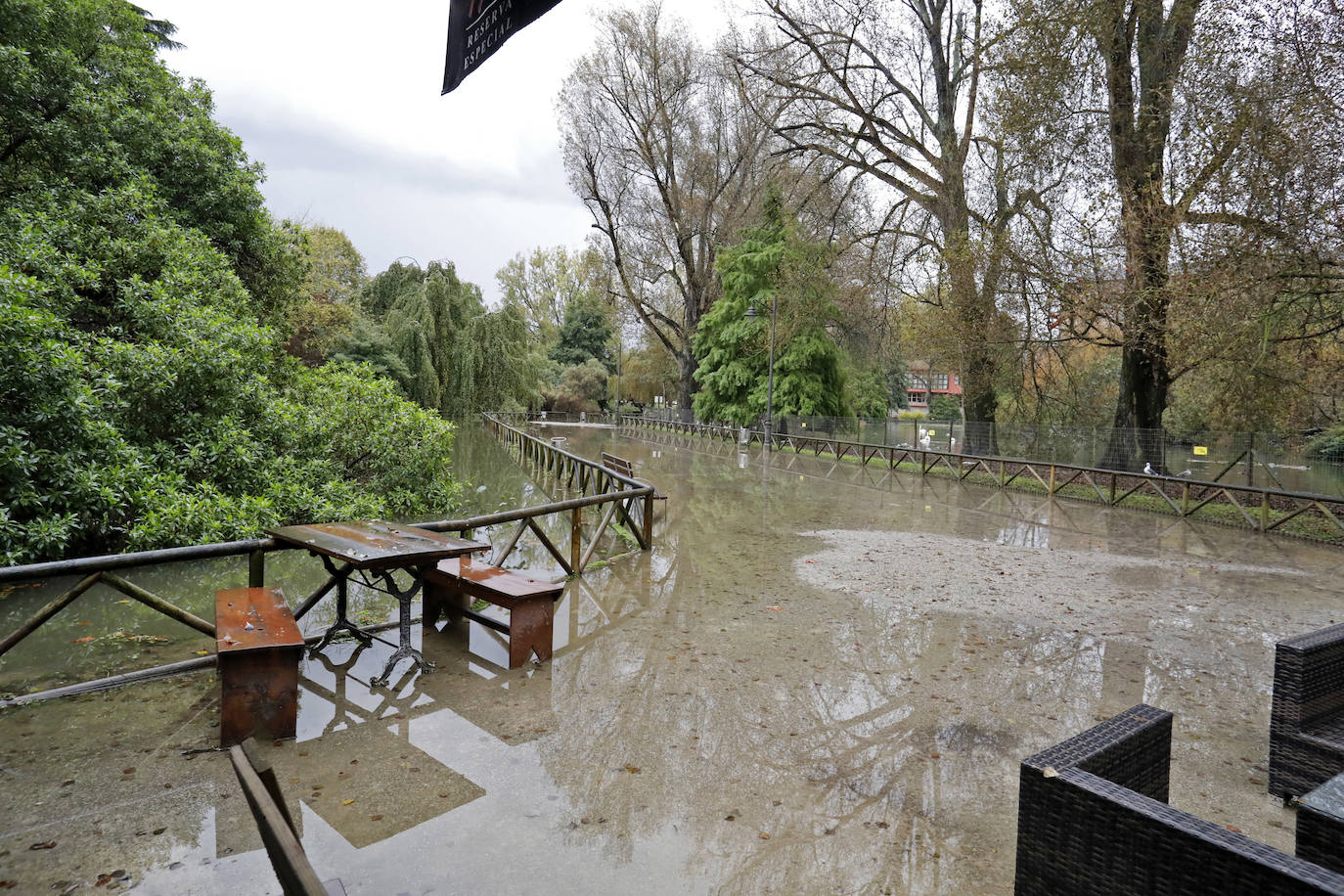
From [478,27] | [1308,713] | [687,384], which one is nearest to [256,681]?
[478,27]

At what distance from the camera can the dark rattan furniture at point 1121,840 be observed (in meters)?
1.75

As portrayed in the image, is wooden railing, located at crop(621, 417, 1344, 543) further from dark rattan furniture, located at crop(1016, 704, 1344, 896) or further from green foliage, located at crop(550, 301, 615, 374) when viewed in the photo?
green foliage, located at crop(550, 301, 615, 374)

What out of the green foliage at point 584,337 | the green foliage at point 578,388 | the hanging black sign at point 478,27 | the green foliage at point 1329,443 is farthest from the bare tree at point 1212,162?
the green foliage at point 584,337

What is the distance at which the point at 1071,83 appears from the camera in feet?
45.9

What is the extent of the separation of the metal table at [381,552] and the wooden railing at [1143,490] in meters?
13.4

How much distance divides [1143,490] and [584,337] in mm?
58472

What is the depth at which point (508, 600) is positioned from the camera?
526cm

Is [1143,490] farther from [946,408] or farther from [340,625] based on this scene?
[946,408]

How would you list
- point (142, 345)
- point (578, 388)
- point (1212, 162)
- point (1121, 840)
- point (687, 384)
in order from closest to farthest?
point (1121, 840) → point (142, 345) → point (1212, 162) → point (687, 384) → point (578, 388)

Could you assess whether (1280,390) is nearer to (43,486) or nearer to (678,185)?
(43,486)

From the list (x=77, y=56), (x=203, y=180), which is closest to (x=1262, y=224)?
(x=203, y=180)

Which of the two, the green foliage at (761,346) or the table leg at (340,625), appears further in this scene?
the green foliage at (761,346)

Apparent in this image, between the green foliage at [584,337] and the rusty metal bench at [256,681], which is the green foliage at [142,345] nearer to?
the rusty metal bench at [256,681]

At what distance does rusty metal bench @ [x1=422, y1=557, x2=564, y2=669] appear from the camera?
530cm
